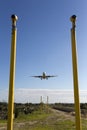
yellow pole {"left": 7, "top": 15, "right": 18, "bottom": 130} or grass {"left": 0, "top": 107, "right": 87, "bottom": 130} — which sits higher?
yellow pole {"left": 7, "top": 15, "right": 18, "bottom": 130}

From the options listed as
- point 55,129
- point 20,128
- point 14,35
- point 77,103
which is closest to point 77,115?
point 77,103

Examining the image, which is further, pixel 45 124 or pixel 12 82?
pixel 45 124

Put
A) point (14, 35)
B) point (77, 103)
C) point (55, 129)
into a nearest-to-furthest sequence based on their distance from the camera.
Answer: point (77, 103)
point (14, 35)
point (55, 129)

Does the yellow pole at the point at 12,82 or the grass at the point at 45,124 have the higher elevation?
the yellow pole at the point at 12,82

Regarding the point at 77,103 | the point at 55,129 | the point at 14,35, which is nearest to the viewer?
the point at 77,103

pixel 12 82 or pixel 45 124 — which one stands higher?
pixel 12 82

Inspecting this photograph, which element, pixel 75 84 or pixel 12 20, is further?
pixel 12 20

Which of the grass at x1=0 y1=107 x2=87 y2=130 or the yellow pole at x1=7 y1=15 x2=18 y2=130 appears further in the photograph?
the grass at x1=0 y1=107 x2=87 y2=130

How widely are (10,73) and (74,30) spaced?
230 centimetres

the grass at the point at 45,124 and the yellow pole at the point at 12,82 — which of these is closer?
the yellow pole at the point at 12,82

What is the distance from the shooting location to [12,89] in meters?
7.21

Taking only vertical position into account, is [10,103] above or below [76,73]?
below

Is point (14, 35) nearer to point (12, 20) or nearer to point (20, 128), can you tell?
point (12, 20)

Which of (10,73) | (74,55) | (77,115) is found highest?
(74,55)
